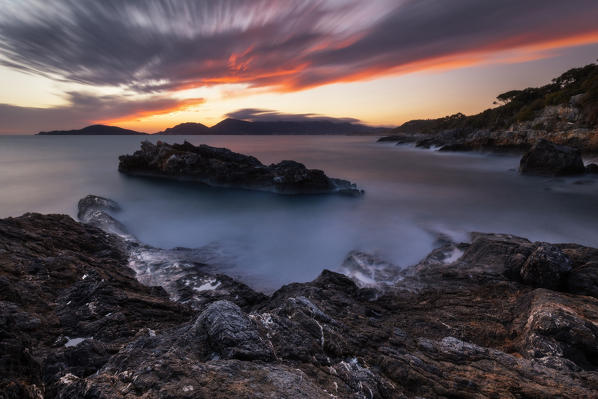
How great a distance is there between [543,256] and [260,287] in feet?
25.1

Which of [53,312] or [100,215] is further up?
[53,312]

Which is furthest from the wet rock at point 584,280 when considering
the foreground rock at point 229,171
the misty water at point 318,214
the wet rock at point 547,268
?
the foreground rock at point 229,171

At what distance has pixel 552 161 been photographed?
79.1 feet

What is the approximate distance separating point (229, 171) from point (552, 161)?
98.0ft

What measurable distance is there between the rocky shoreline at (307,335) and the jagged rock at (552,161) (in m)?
23.6

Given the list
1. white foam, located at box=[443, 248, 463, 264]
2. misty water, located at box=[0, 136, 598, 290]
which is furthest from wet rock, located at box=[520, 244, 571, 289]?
misty water, located at box=[0, 136, 598, 290]

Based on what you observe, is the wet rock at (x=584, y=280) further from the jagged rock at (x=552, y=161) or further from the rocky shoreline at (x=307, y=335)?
the jagged rock at (x=552, y=161)

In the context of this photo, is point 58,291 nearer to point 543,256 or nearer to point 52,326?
point 52,326

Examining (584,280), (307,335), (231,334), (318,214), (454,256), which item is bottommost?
(318,214)

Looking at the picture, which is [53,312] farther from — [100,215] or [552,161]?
[552,161]

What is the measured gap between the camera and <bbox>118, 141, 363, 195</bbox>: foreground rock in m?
21.5

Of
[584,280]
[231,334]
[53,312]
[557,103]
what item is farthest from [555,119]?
[53,312]

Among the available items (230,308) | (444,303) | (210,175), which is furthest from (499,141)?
(230,308)

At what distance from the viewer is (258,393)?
7.24 feet
